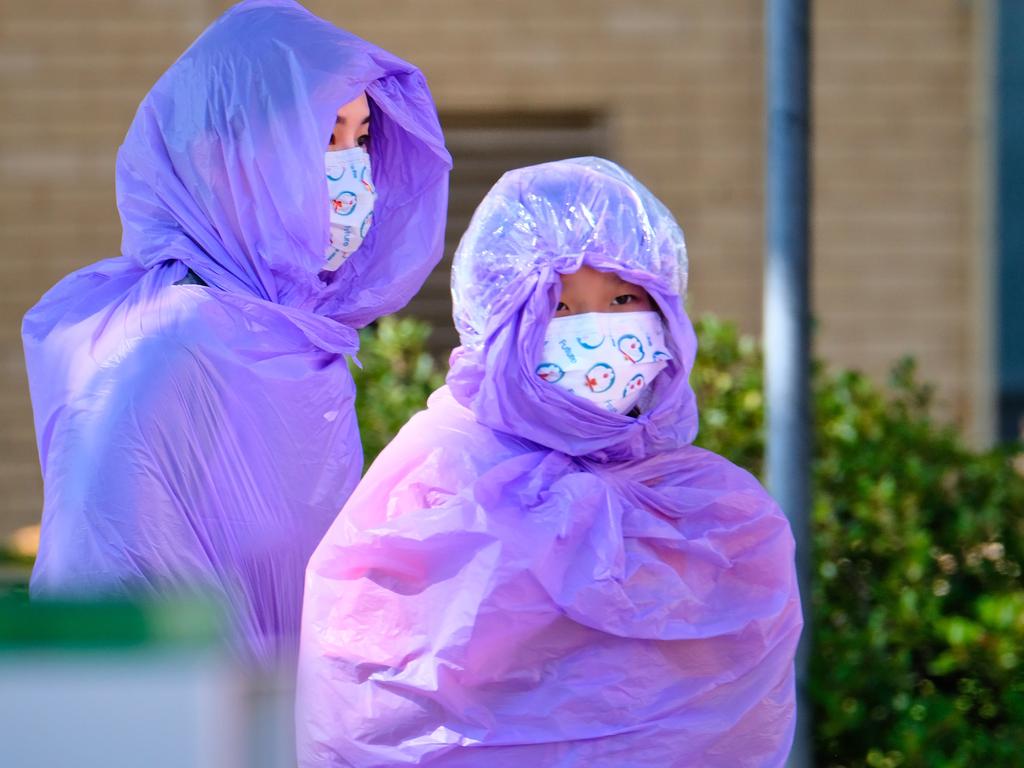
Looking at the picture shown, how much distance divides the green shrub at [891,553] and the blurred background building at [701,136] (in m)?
1.79

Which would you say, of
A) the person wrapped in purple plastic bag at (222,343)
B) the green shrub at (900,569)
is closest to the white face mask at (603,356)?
the person wrapped in purple plastic bag at (222,343)

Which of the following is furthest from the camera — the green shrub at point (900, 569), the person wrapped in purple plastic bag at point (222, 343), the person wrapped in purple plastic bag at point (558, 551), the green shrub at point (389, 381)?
the green shrub at point (389, 381)

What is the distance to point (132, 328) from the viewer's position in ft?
7.75

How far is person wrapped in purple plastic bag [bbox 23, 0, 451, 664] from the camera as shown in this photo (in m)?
2.28

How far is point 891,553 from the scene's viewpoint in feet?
13.3

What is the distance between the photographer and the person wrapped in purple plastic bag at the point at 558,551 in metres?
2.14

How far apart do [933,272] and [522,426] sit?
176 inches

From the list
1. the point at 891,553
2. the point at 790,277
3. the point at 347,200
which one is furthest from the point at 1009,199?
the point at 347,200

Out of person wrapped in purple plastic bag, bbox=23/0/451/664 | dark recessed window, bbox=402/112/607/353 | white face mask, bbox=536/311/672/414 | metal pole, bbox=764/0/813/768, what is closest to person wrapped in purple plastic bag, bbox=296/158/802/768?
white face mask, bbox=536/311/672/414

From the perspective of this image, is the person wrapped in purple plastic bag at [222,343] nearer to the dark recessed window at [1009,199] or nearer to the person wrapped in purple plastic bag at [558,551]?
the person wrapped in purple plastic bag at [558,551]

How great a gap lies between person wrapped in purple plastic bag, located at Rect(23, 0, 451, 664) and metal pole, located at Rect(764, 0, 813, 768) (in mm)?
1165

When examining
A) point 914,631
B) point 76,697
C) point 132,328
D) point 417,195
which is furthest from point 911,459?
point 76,697

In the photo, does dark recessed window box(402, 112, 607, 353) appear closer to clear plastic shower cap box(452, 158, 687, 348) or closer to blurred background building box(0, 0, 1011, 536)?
blurred background building box(0, 0, 1011, 536)

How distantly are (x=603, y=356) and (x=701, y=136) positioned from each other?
164 inches
